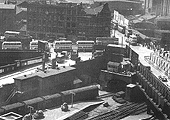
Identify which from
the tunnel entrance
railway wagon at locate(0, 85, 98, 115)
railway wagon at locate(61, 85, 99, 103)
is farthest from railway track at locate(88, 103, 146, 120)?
the tunnel entrance

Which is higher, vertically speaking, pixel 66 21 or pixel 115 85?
pixel 66 21

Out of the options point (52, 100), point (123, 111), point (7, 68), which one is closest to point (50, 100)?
point (52, 100)

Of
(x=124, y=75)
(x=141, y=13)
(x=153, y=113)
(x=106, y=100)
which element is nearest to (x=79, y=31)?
(x=124, y=75)

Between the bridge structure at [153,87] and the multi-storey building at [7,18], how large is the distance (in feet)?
115

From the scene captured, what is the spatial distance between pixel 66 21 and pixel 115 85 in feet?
82.4

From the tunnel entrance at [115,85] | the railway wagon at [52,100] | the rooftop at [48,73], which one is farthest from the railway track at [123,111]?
the rooftop at [48,73]

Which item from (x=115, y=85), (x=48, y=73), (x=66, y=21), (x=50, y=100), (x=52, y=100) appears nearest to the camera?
(x=50, y=100)

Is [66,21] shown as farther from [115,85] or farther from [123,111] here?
[123,111]

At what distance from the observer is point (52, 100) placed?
43.9 metres

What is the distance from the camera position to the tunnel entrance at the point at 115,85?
2178 inches

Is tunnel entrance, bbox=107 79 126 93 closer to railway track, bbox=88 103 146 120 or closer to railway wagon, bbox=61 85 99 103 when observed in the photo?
railway wagon, bbox=61 85 99 103

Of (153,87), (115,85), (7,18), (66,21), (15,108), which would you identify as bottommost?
(15,108)

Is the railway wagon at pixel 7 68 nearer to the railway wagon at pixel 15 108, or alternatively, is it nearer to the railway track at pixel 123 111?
the railway wagon at pixel 15 108

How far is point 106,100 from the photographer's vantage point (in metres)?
50.0
